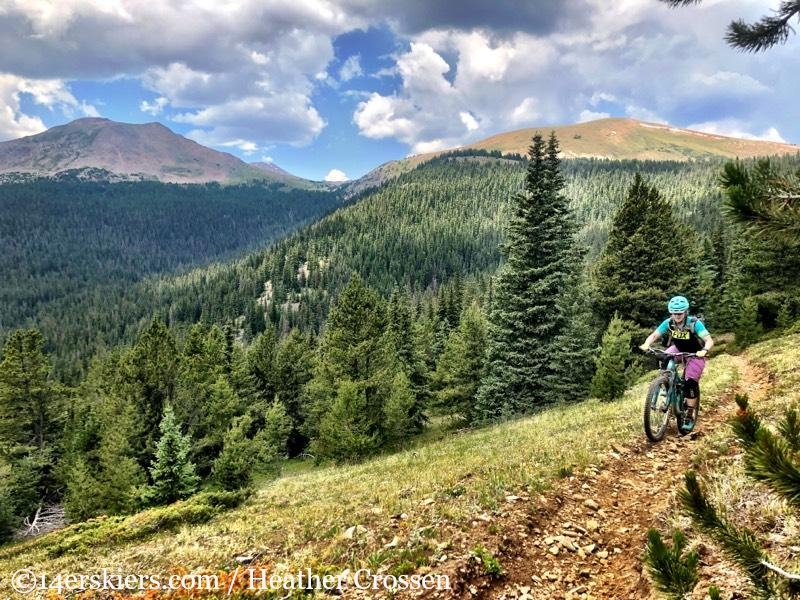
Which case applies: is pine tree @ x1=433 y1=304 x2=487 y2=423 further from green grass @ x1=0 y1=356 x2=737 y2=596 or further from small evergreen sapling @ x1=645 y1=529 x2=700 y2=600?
small evergreen sapling @ x1=645 y1=529 x2=700 y2=600

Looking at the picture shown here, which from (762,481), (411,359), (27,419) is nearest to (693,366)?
(762,481)

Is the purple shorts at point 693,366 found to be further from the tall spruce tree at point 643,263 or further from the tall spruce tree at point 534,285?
the tall spruce tree at point 643,263

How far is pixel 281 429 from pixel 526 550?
125 ft

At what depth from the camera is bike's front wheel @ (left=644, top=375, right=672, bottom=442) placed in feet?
33.7

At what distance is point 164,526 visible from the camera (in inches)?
481

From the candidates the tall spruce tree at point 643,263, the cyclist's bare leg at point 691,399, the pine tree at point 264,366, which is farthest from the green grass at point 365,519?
the pine tree at point 264,366

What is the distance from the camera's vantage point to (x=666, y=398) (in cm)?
1048

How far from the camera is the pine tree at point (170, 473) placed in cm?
2328

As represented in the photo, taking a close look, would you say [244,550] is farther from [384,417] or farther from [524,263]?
[384,417]

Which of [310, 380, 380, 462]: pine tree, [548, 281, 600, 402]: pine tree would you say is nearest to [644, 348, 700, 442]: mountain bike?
[548, 281, 600, 402]: pine tree

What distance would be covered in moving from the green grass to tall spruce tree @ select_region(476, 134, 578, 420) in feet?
32.7

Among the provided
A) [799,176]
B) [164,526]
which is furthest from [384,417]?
[799,176]

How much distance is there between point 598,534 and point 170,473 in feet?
81.1

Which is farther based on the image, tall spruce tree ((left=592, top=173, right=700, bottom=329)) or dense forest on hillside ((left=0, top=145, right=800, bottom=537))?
tall spruce tree ((left=592, top=173, right=700, bottom=329))
